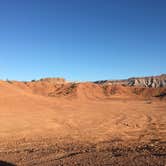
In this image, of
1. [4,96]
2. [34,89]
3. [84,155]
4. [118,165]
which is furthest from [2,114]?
[34,89]

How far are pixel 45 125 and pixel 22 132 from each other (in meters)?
4.11

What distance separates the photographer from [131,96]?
9050cm

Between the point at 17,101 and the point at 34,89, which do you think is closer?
the point at 17,101

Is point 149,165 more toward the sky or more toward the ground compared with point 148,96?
more toward the ground

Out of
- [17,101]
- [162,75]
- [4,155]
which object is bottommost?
[4,155]

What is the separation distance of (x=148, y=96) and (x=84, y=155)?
80.4 metres

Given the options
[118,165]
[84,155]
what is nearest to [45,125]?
[84,155]

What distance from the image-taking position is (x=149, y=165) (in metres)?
9.69

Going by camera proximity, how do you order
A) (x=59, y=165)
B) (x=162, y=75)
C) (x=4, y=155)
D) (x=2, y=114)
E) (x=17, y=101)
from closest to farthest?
1. (x=59, y=165)
2. (x=4, y=155)
3. (x=2, y=114)
4. (x=17, y=101)
5. (x=162, y=75)

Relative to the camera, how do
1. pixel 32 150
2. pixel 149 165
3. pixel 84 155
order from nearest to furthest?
pixel 149 165 < pixel 84 155 < pixel 32 150

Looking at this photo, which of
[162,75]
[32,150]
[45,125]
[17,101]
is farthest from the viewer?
[162,75]

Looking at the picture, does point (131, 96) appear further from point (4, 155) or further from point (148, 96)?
point (4, 155)

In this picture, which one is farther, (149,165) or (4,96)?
(4,96)

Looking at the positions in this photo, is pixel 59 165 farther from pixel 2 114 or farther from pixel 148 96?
pixel 148 96
